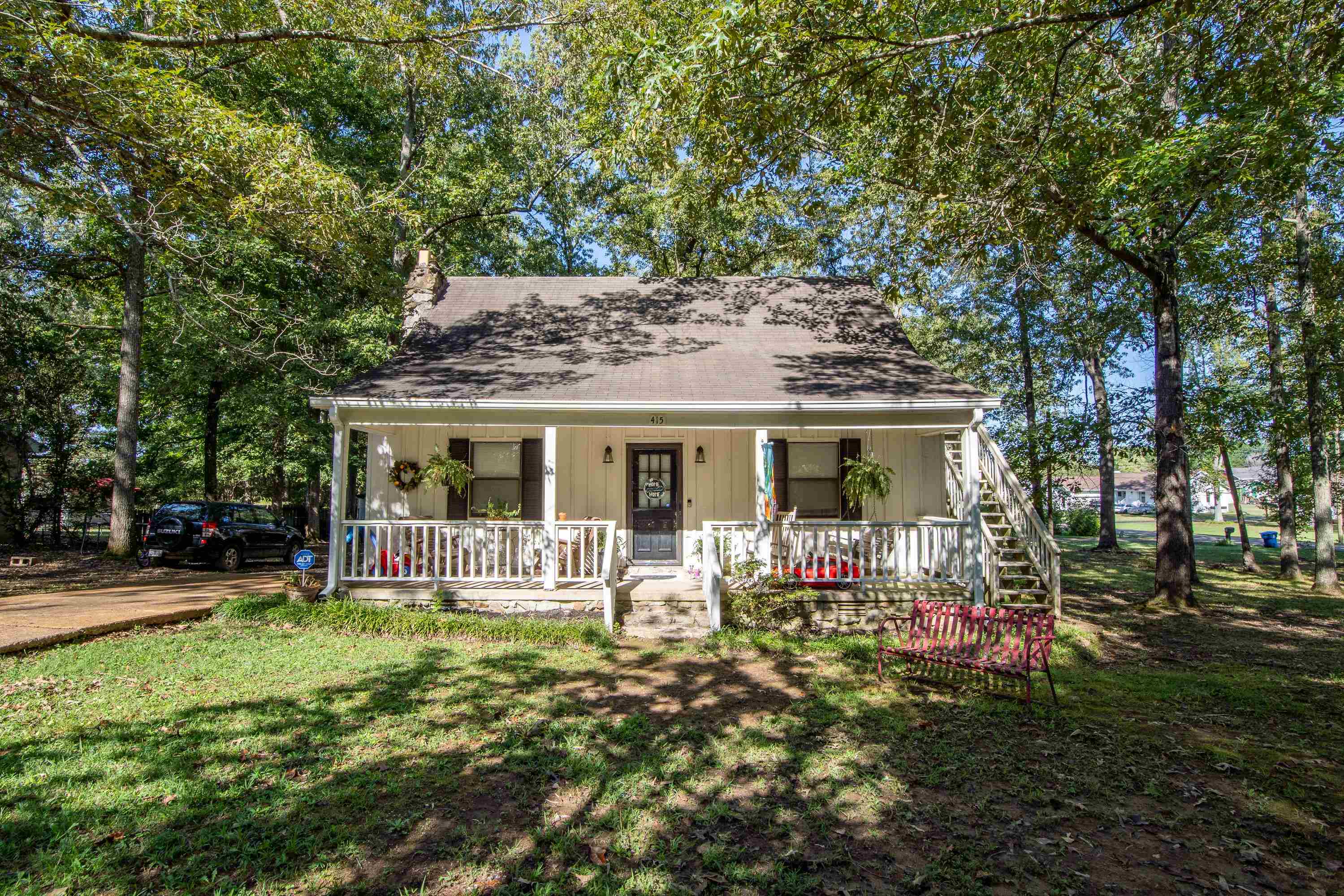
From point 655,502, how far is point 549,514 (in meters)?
2.59

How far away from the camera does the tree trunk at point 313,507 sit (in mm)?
21250

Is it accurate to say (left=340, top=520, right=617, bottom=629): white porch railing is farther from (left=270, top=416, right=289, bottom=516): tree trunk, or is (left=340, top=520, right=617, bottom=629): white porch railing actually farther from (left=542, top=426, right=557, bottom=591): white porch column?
(left=270, top=416, right=289, bottom=516): tree trunk

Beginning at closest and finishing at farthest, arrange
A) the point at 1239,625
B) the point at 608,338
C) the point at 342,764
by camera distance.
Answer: the point at 342,764 < the point at 1239,625 < the point at 608,338

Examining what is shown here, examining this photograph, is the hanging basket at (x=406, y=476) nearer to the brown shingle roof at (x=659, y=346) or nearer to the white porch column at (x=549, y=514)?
the brown shingle roof at (x=659, y=346)

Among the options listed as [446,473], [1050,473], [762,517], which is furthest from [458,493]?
[1050,473]

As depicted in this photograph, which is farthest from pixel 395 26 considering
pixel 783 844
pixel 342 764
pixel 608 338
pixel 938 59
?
pixel 783 844

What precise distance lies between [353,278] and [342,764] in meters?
11.1

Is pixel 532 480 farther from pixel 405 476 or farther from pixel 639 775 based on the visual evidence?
pixel 639 775

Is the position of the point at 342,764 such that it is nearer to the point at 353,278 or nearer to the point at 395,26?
the point at 395,26

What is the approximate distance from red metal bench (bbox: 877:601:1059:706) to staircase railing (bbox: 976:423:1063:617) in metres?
3.10

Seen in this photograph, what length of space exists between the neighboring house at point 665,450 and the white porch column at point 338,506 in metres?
0.04

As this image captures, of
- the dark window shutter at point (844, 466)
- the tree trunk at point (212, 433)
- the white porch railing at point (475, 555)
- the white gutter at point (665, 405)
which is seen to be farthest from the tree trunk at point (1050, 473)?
the tree trunk at point (212, 433)

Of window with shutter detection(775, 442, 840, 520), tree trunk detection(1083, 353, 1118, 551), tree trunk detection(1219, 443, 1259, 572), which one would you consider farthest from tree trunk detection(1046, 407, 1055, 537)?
window with shutter detection(775, 442, 840, 520)

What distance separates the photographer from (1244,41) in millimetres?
6340
